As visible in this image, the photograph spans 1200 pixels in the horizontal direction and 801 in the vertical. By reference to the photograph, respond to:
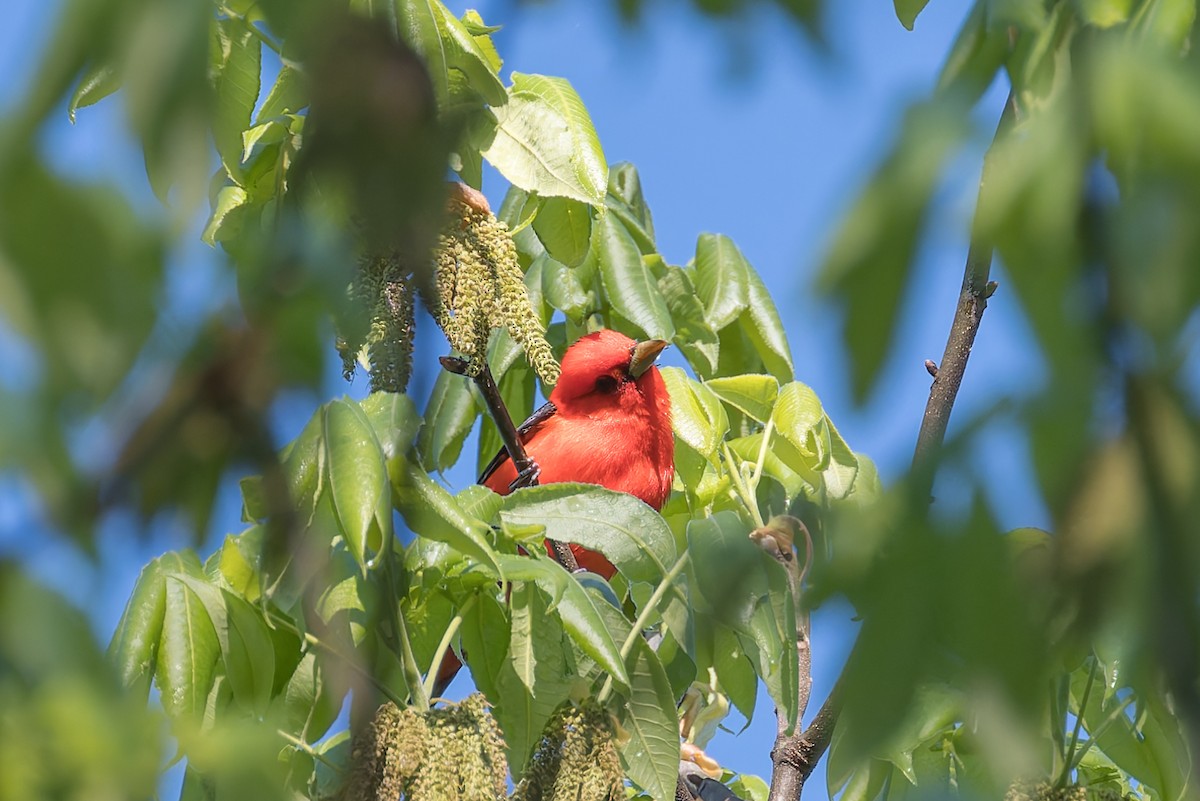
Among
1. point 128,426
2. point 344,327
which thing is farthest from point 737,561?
point 128,426

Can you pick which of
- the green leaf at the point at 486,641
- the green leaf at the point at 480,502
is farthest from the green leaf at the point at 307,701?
the green leaf at the point at 480,502

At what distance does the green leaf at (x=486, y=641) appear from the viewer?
2855mm

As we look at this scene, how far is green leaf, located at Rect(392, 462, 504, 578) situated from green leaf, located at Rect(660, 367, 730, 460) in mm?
1285

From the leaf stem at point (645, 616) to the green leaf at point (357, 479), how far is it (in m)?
0.71

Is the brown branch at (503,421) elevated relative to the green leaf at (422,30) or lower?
elevated

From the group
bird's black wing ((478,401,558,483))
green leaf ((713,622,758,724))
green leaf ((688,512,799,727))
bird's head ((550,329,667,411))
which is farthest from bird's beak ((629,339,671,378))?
green leaf ((688,512,799,727))

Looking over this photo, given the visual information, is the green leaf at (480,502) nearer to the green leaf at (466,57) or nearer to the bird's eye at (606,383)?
the green leaf at (466,57)

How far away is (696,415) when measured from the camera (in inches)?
140

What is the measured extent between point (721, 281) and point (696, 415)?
0.96 metres

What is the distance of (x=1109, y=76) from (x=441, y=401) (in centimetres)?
360

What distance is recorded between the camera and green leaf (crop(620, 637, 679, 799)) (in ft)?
8.83

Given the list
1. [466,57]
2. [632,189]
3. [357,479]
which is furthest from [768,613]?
[632,189]

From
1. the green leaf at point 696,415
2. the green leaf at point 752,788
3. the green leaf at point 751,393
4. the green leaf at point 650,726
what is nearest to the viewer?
the green leaf at point 650,726

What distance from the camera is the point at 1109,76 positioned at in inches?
31.5
